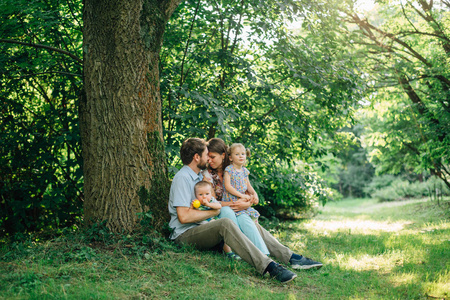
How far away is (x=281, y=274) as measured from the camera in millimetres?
3840

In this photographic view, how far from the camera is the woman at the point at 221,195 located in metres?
4.46

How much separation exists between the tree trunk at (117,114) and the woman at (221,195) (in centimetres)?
88

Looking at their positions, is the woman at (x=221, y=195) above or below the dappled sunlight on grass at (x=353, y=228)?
above

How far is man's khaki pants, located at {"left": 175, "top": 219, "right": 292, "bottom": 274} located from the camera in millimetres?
3984

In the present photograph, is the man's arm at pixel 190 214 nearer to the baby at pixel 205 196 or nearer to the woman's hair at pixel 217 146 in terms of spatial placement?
the baby at pixel 205 196

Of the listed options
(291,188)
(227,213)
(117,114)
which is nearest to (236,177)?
(227,213)

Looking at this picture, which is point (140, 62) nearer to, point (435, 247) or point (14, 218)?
point (14, 218)

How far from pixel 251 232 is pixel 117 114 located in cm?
216

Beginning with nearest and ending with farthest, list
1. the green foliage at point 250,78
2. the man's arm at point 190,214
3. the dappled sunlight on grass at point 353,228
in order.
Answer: the man's arm at point 190,214, the green foliage at point 250,78, the dappled sunlight on grass at point 353,228

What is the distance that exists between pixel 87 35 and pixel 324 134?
581 cm

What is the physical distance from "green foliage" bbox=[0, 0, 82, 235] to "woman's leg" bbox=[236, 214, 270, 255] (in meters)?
2.60

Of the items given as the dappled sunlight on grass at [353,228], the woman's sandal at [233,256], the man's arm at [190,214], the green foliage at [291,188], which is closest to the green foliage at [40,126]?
the man's arm at [190,214]

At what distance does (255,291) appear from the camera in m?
3.46

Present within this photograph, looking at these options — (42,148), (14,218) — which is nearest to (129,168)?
(42,148)
